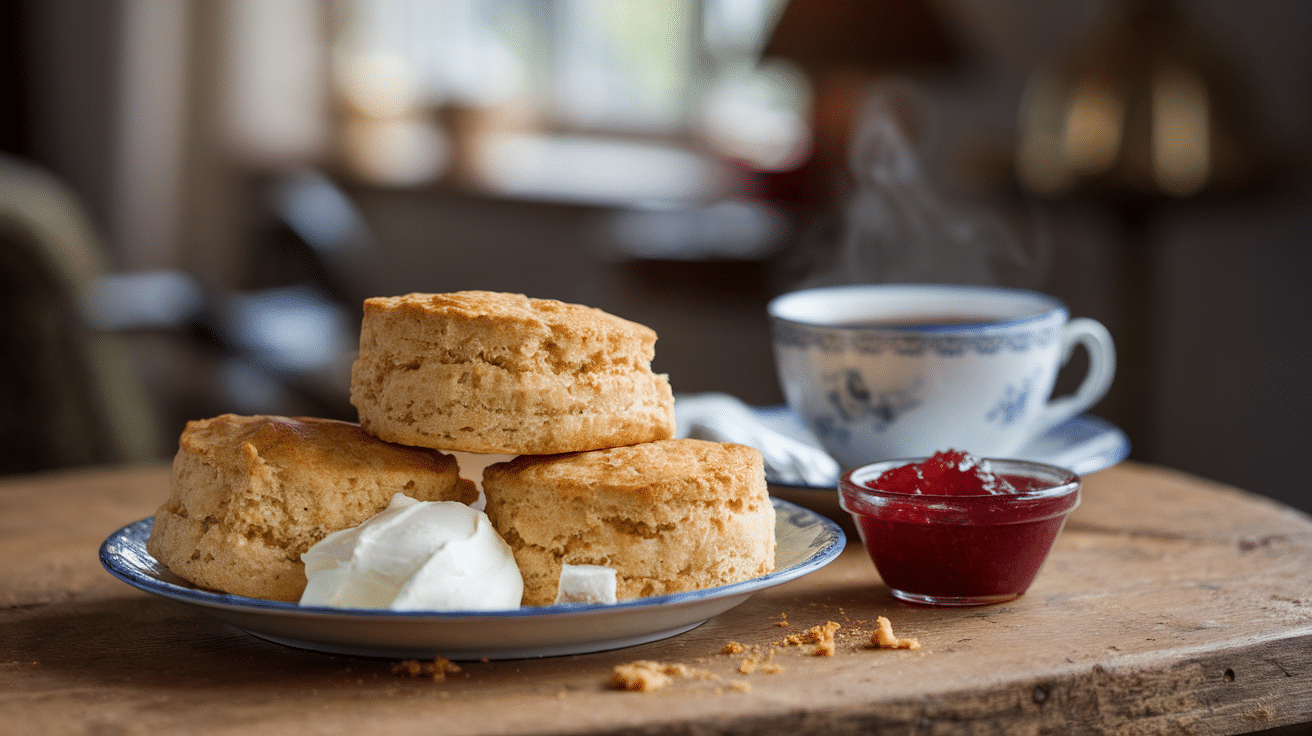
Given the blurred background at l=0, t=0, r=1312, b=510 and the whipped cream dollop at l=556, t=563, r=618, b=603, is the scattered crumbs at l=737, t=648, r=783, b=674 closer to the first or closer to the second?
the whipped cream dollop at l=556, t=563, r=618, b=603

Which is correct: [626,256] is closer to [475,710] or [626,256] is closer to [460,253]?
[460,253]

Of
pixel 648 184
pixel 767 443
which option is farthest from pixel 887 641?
pixel 648 184

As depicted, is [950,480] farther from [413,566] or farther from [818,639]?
[413,566]

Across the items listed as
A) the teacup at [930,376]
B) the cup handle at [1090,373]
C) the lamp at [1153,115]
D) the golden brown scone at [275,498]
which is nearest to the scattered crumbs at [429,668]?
the golden brown scone at [275,498]

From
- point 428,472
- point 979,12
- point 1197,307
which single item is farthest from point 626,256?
point 428,472

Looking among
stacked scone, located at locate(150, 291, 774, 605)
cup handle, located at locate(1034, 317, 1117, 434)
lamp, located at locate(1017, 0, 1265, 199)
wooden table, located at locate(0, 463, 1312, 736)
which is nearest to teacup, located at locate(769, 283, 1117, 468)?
cup handle, located at locate(1034, 317, 1117, 434)
